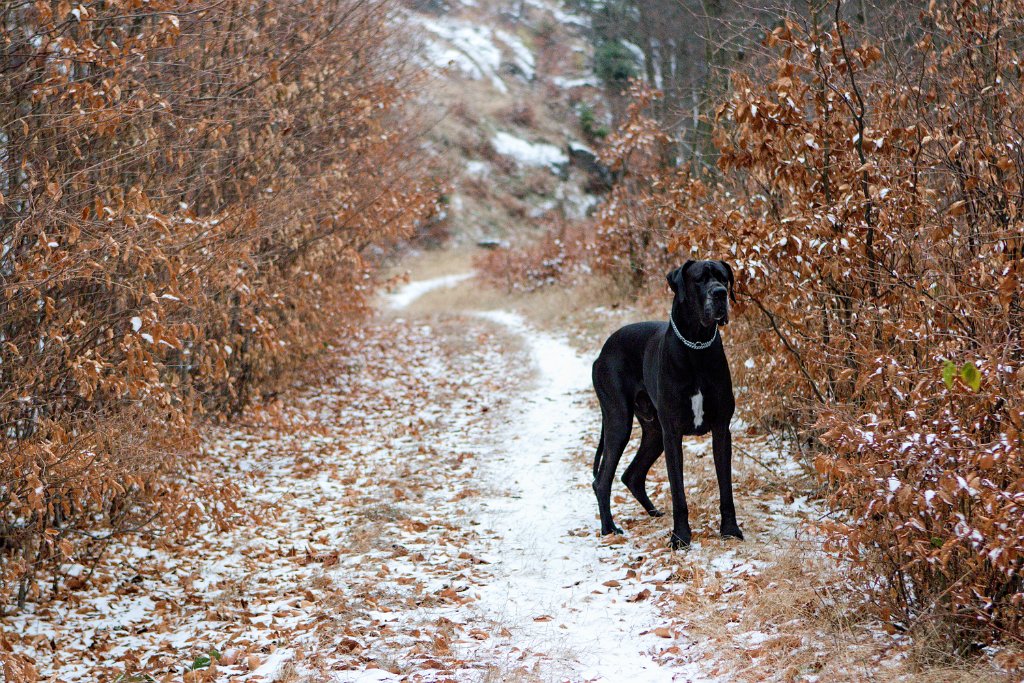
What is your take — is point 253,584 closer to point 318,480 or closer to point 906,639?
point 318,480

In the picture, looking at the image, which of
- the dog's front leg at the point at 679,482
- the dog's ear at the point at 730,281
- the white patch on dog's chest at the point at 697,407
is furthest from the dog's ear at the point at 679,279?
the dog's front leg at the point at 679,482

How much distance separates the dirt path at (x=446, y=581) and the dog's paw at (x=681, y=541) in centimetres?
11

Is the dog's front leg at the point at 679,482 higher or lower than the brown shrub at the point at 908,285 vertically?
lower

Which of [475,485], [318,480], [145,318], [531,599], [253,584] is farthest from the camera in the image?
[318,480]

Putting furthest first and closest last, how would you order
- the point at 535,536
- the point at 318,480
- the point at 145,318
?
the point at 318,480
the point at 535,536
the point at 145,318

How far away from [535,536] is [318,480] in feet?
10.3

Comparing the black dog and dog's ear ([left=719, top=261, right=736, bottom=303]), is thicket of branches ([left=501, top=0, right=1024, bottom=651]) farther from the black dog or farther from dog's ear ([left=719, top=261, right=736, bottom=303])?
the black dog

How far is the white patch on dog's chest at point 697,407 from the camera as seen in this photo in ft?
18.5

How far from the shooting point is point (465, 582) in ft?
19.0

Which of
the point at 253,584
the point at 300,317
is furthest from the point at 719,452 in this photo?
the point at 300,317

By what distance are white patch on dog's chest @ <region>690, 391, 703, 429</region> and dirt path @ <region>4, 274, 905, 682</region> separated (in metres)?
0.82

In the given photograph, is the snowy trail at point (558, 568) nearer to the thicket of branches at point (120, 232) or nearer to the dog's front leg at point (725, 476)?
the dog's front leg at point (725, 476)

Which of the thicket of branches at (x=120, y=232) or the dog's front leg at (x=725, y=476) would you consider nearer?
the thicket of branches at (x=120, y=232)

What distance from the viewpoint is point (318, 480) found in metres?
8.80
